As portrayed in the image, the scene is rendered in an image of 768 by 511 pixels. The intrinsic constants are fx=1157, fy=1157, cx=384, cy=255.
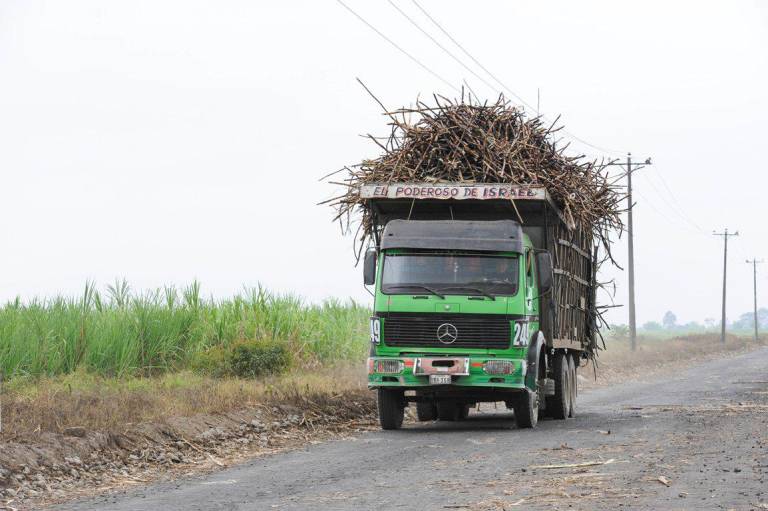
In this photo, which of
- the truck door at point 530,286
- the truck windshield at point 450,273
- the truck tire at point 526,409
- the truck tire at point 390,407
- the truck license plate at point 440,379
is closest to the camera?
the truck license plate at point 440,379

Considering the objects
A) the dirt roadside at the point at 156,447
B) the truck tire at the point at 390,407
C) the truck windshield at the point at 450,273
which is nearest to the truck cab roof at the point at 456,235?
the truck windshield at the point at 450,273

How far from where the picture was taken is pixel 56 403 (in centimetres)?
1702

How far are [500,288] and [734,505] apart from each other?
7610 mm

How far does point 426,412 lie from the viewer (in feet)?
67.7

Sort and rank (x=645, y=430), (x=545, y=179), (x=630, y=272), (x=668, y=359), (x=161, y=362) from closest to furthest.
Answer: (x=645, y=430)
(x=545, y=179)
(x=161, y=362)
(x=668, y=359)
(x=630, y=272)

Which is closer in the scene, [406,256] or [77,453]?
[77,453]

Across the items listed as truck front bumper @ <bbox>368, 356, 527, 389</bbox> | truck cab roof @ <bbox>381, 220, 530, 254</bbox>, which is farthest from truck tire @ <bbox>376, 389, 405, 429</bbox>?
truck cab roof @ <bbox>381, 220, 530, 254</bbox>

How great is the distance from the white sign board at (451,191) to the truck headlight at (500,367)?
8.35ft

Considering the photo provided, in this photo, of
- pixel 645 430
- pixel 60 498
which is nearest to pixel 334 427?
pixel 645 430

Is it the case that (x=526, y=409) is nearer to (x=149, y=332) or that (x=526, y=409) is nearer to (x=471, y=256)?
(x=471, y=256)

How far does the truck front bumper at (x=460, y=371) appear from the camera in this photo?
54.9 feet

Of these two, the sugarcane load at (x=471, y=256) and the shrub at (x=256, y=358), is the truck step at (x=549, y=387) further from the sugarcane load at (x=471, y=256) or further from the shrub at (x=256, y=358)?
the shrub at (x=256, y=358)

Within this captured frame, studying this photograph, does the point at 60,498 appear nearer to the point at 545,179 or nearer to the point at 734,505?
the point at 734,505

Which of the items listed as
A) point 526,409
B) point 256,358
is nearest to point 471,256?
A: point 526,409
